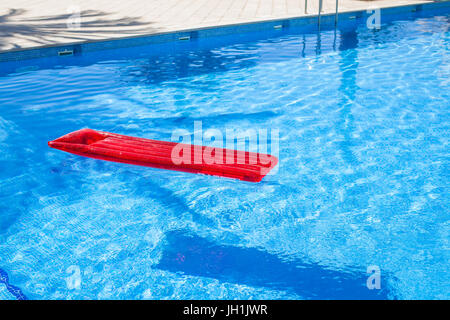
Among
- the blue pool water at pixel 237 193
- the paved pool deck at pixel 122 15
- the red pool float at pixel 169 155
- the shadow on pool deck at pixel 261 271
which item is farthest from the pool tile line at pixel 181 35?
the shadow on pool deck at pixel 261 271

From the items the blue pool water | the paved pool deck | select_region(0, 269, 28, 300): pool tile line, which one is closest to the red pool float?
the blue pool water

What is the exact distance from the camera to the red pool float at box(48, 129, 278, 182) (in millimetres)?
4325

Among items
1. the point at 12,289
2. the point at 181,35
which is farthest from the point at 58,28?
the point at 12,289

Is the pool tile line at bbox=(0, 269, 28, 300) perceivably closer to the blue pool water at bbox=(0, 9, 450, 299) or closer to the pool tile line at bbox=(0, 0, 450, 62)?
the blue pool water at bbox=(0, 9, 450, 299)

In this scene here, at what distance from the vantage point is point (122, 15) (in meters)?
11.4

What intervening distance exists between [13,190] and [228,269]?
97.0 inches

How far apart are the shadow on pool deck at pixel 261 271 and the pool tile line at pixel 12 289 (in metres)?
0.93

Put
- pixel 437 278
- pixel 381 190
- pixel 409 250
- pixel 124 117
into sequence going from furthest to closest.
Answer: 1. pixel 124 117
2. pixel 381 190
3. pixel 409 250
4. pixel 437 278

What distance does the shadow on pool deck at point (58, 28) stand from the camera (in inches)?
353

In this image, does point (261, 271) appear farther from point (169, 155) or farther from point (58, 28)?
point (58, 28)

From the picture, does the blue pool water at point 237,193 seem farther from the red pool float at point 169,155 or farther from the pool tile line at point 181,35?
the pool tile line at point 181,35
